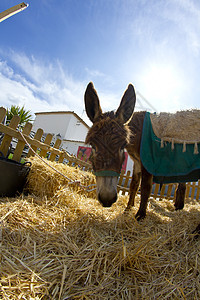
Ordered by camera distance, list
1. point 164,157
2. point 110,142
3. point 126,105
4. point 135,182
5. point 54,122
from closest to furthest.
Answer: point 110,142 → point 126,105 → point 164,157 → point 135,182 → point 54,122

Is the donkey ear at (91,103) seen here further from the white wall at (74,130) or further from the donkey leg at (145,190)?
the white wall at (74,130)

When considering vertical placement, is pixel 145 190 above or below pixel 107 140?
below

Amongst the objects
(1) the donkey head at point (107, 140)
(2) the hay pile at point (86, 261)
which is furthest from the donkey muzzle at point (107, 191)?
(2) the hay pile at point (86, 261)

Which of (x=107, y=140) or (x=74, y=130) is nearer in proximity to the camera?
(x=107, y=140)

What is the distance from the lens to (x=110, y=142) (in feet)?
5.76

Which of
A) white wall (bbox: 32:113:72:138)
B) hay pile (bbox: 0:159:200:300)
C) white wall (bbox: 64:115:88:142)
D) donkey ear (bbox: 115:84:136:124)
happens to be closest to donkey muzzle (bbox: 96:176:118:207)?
hay pile (bbox: 0:159:200:300)

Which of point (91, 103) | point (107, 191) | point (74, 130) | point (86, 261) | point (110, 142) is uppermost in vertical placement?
point (74, 130)

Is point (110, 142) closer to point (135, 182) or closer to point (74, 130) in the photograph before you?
point (135, 182)

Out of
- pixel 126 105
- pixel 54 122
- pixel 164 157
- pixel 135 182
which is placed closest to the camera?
pixel 126 105

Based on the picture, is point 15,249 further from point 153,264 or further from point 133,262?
point 153,264

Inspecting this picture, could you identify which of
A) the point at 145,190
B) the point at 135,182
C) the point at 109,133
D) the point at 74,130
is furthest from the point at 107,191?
the point at 74,130

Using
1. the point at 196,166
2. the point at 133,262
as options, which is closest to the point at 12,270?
the point at 133,262

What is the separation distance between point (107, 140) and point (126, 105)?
727mm

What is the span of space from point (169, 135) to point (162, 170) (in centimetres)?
57
